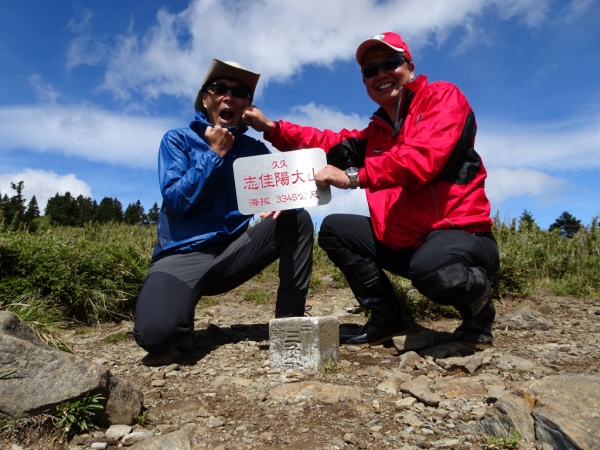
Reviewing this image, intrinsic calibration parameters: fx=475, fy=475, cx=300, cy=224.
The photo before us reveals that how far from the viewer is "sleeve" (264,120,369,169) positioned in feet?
13.8

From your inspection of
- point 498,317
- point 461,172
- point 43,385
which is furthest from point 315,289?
point 43,385

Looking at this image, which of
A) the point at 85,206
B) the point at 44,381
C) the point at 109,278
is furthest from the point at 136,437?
the point at 85,206

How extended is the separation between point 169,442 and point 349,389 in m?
1.03

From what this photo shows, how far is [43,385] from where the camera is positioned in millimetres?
2123

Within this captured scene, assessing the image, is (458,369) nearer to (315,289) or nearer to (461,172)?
(461,172)

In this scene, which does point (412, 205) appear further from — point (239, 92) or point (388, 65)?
point (239, 92)

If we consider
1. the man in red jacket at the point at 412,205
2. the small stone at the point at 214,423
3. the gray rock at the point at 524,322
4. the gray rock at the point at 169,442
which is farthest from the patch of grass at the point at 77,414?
the gray rock at the point at 524,322

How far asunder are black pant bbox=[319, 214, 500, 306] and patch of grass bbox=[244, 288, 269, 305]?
6.64 ft

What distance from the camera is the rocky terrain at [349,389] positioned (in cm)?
211

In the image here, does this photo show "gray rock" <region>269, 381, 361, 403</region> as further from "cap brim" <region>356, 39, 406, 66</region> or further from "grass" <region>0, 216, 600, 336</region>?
"cap brim" <region>356, 39, 406, 66</region>

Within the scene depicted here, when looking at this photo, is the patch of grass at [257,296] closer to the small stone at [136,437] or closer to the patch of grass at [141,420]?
the patch of grass at [141,420]

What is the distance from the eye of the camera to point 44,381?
2133 millimetres

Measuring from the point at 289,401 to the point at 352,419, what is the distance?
41 centimetres

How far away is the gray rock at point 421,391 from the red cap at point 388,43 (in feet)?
7.84
